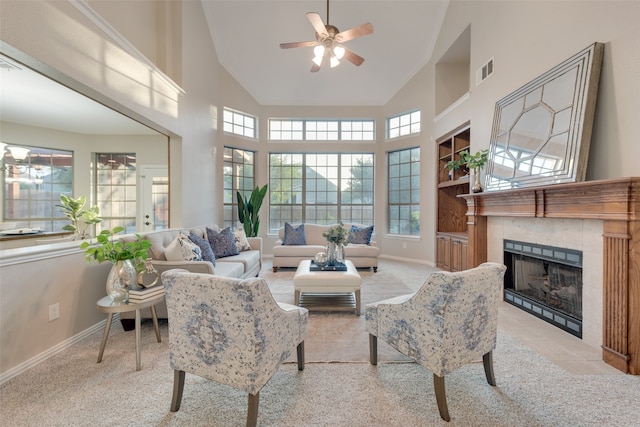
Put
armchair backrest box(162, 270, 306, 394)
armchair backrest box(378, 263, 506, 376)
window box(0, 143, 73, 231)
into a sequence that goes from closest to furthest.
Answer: armchair backrest box(162, 270, 306, 394) → armchair backrest box(378, 263, 506, 376) → window box(0, 143, 73, 231)

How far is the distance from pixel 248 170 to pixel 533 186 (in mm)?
5617

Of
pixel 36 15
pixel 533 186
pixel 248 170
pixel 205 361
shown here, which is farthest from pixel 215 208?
pixel 533 186

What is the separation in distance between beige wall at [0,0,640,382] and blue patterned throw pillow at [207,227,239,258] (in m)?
0.52

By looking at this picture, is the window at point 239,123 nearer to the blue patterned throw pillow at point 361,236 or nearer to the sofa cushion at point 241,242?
the sofa cushion at point 241,242

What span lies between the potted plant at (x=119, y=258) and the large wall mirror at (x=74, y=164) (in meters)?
3.10

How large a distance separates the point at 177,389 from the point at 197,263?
1405 mm

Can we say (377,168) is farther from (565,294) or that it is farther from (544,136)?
(565,294)

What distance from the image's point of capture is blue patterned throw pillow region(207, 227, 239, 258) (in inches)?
167

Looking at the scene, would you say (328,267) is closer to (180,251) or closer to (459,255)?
(180,251)

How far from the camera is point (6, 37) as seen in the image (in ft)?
5.83

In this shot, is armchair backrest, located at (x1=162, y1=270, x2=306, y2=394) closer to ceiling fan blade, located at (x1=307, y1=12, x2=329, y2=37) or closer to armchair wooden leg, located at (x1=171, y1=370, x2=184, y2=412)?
armchair wooden leg, located at (x1=171, y1=370, x2=184, y2=412)

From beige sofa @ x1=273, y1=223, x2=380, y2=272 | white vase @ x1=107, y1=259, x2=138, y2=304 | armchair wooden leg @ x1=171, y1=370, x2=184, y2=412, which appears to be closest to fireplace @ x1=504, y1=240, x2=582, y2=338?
beige sofa @ x1=273, y1=223, x2=380, y2=272

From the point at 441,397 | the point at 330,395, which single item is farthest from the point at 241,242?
the point at 441,397

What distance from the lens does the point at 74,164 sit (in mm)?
5875
